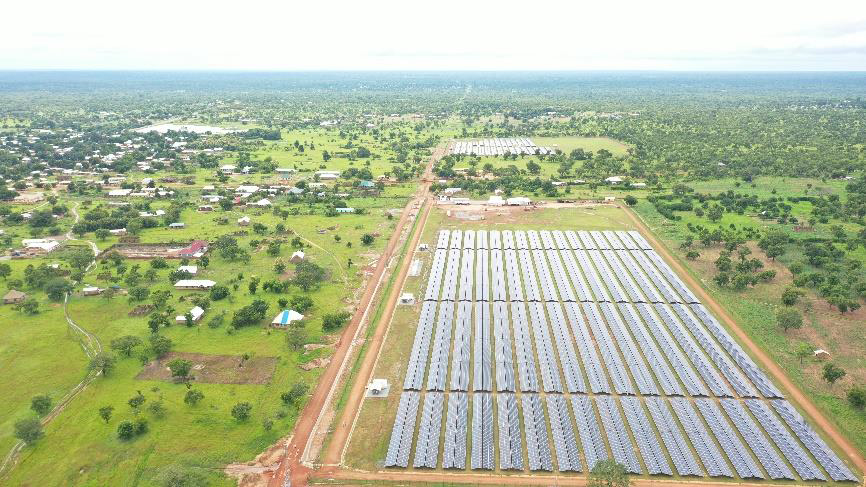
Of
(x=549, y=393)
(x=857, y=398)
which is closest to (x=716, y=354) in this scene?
(x=857, y=398)

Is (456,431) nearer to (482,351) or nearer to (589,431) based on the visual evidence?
(589,431)

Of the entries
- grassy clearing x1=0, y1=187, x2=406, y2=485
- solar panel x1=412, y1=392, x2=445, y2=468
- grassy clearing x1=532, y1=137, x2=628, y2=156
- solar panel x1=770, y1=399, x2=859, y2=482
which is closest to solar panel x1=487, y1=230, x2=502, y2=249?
grassy clearing x1=0, y1=187, x2=406, y2=485

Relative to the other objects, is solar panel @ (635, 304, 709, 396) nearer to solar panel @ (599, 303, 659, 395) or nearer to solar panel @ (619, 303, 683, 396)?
solar panel @ (619, 303, 683, 396)

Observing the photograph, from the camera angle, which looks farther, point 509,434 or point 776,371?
point 776,371

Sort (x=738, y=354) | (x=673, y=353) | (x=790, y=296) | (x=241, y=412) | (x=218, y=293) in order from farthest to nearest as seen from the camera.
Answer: (x=218, y=293)
(x=790, y=296)
(x=673, y=353)
(x=738, y=354)
(x=241, y=412)

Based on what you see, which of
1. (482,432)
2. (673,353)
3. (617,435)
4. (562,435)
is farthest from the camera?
(673,353)

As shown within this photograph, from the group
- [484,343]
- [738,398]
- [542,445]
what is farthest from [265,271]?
[738,398]
